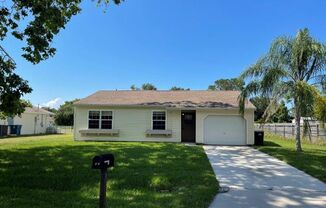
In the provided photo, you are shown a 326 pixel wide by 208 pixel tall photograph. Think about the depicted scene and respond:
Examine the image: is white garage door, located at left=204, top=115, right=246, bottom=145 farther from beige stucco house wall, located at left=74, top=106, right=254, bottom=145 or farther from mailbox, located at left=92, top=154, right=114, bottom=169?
mailbox, located at left=92, top=154, right=114, bottom=169

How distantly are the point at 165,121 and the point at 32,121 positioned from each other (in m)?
19.8

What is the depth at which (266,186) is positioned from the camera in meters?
8.40

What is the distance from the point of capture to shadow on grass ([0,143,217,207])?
672cm

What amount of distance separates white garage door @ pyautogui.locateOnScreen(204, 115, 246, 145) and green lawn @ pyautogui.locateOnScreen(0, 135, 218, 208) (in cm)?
920

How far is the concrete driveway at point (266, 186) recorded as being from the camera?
689 centimetres

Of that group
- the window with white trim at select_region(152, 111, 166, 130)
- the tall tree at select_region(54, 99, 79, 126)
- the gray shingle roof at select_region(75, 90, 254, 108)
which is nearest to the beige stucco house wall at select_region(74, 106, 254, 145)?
the window with white trim at select_region(152, 111, 166, 130)

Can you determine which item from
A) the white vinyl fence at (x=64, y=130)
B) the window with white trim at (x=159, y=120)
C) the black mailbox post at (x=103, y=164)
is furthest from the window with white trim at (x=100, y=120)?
the white vinyl fence at (x=64, y=130)

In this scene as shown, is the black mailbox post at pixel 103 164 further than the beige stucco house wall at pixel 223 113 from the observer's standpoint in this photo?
No

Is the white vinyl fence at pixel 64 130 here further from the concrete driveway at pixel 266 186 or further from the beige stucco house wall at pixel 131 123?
the concrete driveway at pixel 266 186

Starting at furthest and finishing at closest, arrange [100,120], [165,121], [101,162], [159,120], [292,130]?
[292,130] < [100,120] < [159,120] < [165,121] < [101,162]

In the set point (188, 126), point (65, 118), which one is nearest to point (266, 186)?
point (188, 126)

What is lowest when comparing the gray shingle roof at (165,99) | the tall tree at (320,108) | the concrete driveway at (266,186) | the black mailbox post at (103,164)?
the concrete driveway at (266,186)

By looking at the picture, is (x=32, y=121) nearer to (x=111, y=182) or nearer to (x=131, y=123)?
(x=131, y=123)

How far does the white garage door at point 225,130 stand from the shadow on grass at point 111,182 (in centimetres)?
925
